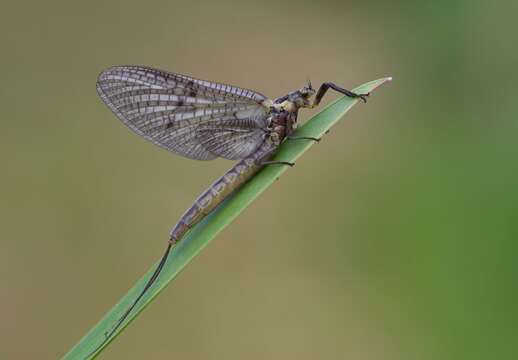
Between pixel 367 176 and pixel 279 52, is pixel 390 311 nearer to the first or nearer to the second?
pixel 367 176

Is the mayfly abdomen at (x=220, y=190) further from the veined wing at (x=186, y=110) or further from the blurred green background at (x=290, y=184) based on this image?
the blurred green background at (x=290, y=184)

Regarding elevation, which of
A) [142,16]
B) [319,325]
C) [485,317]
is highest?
[142,16]

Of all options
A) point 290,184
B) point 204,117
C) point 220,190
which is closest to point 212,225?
point 220,190

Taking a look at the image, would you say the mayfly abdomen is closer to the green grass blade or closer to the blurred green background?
the green grass blade

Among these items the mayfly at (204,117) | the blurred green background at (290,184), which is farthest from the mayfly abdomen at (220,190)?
the blurred green background at (290,184)

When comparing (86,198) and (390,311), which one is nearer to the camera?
(390,311)

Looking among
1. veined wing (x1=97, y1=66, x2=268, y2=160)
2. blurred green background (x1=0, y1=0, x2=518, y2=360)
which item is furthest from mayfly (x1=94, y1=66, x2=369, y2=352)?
blurred green background (x1=0, y1=0, x2=518, y2=360)

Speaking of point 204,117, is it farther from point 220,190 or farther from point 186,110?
point 220,190

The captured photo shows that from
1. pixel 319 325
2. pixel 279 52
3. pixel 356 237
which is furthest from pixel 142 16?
pixel 319 325
